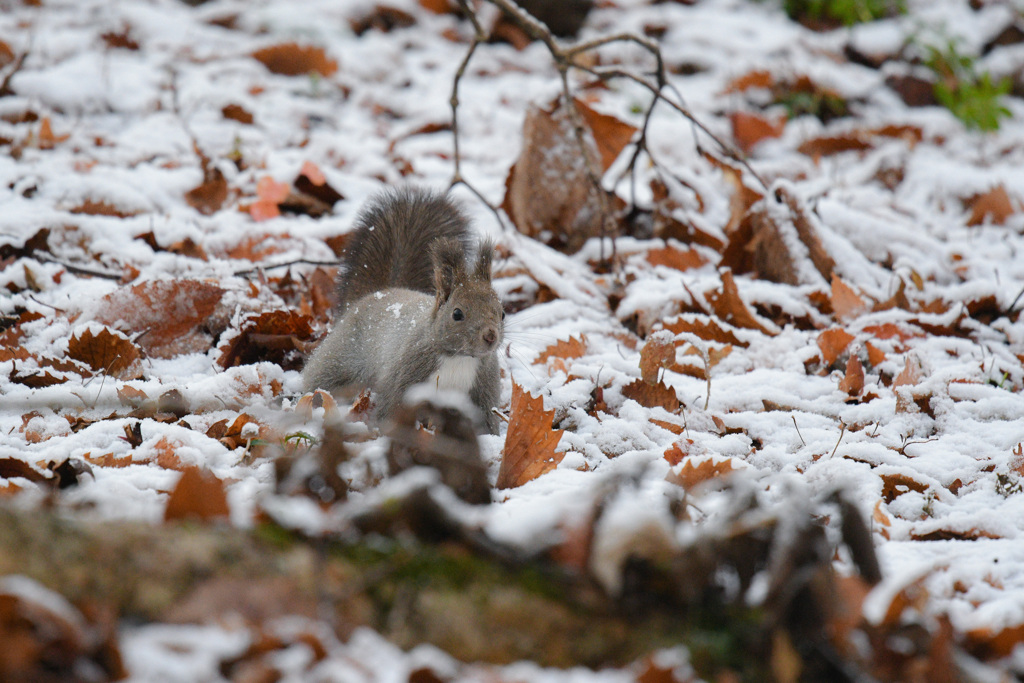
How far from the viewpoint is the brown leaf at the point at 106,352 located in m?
2.59

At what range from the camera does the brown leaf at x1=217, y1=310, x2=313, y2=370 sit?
288 centimetres

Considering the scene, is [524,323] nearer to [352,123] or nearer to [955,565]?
[955,565]

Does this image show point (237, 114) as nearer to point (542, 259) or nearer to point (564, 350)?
point (542, 259)

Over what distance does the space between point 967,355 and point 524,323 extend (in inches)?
63.9

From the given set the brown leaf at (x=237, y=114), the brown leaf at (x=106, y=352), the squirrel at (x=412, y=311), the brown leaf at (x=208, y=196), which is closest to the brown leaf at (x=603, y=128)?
the squirrel at (x=412, y=311)

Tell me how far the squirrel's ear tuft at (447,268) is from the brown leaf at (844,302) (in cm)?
149

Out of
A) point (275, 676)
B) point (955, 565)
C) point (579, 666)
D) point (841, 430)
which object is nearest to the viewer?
point (275, 676)

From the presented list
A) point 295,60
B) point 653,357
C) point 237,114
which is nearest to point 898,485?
point 653,357

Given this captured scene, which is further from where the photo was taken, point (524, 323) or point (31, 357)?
point (524, 323)

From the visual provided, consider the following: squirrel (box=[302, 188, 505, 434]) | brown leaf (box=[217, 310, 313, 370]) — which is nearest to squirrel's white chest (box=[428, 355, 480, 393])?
squirrel (box=[302, 188, 505, 434])

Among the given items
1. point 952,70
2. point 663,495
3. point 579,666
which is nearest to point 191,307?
point 663,495

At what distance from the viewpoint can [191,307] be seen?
2.93 metres

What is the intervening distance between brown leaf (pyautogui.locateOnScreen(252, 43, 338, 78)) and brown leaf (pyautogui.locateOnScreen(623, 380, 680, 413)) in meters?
4.39

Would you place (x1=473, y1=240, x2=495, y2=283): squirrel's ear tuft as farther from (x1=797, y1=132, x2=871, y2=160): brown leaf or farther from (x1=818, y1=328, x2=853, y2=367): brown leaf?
(x1=797, y1=132, x2=871, y2=160): brown leaf
